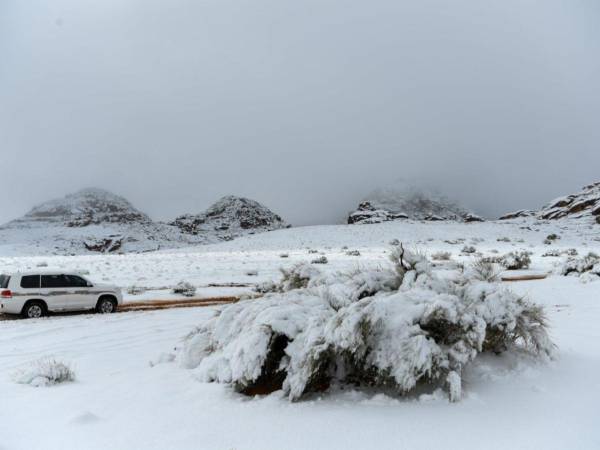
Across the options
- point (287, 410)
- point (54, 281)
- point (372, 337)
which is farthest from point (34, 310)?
point (372, 337)

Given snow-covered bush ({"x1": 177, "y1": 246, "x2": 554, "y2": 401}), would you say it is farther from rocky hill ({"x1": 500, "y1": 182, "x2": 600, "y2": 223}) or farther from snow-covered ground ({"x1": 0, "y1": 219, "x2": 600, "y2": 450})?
rocky hill ({"x1": 500, "y1": 182, "x2": 600, "y2": 223})

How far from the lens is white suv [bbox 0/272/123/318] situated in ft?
45.8

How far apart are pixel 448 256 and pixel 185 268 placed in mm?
16790

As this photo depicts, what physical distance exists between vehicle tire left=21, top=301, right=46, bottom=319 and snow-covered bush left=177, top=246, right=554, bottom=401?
1069 cm

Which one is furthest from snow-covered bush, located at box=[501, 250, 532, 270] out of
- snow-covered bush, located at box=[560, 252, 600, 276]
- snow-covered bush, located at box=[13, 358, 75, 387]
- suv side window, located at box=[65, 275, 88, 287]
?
snow-covered bush, located at box=[13, 358, 75, 387]

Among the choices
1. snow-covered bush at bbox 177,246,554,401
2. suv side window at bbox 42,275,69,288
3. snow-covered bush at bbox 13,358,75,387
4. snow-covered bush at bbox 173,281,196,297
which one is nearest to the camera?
snow-covered bush at bbox 177,246,554,401

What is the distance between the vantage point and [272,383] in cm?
552

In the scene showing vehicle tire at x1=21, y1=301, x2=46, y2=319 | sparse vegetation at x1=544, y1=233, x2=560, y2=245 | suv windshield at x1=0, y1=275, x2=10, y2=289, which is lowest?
vehicle tire at x1=21, y1=301, x2=46, y2=319

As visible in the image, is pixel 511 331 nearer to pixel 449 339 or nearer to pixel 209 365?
pixel 449 339

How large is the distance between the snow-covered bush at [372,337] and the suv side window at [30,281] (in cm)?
1081

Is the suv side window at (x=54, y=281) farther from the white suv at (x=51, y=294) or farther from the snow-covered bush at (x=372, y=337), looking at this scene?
the snow-covered bush at (x=372, y=337)

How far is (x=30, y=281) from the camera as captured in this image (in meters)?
14.3

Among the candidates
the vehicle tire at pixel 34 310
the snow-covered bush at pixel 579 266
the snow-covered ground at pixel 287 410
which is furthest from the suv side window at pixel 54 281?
the snow-covered bush at pixel 579 266

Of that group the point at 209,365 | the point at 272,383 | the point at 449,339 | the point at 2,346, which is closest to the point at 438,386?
the point at 449,339
